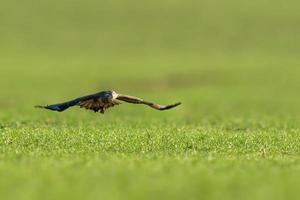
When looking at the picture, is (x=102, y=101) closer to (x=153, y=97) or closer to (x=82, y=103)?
(x=82, y=103)

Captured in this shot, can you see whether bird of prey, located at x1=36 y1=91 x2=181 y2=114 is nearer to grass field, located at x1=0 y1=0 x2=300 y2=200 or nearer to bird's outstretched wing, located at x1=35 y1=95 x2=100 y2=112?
bird's outstretched wing, located at x1=35 y1=95 x2=100 y2=112

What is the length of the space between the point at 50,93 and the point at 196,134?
2523 cm

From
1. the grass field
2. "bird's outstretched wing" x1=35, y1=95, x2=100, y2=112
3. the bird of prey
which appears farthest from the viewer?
"bird's outstretched wing" x1=35, y1=95, x2=100, y2=112

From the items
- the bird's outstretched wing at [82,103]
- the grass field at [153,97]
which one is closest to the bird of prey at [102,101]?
the bird's outstretched wing at [82,103]

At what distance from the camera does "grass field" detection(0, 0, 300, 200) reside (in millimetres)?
12141

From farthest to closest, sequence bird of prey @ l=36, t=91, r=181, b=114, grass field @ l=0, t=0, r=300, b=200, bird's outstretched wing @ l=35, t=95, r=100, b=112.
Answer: bird's outstretched wing @ l=35, t=95, r=100, b=112, bird of prey @ l=36, t=91, r=181, b=114, grass field @ l=0, t=0, r=300, b=200

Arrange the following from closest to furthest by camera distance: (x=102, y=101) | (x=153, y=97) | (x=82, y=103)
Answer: (x=102, y=101) → (x=82, y=103) → (x=153, y=97)

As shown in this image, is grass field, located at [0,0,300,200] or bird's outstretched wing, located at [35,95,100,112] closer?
grass field, located at [0,0,300,200]

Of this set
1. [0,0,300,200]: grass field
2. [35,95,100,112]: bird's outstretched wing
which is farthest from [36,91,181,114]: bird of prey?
[0,0,300,200]: grass field

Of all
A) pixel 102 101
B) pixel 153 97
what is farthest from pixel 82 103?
pixel 153 97

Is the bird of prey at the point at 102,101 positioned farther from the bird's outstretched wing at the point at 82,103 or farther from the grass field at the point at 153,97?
the grass field at the point at 153,97

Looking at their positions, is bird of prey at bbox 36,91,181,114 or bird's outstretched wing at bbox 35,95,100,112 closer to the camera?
bird of prey at bbox 36,91,181,114

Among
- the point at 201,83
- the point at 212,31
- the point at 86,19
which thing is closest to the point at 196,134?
the point at 201,83

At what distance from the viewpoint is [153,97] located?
38.3 m
